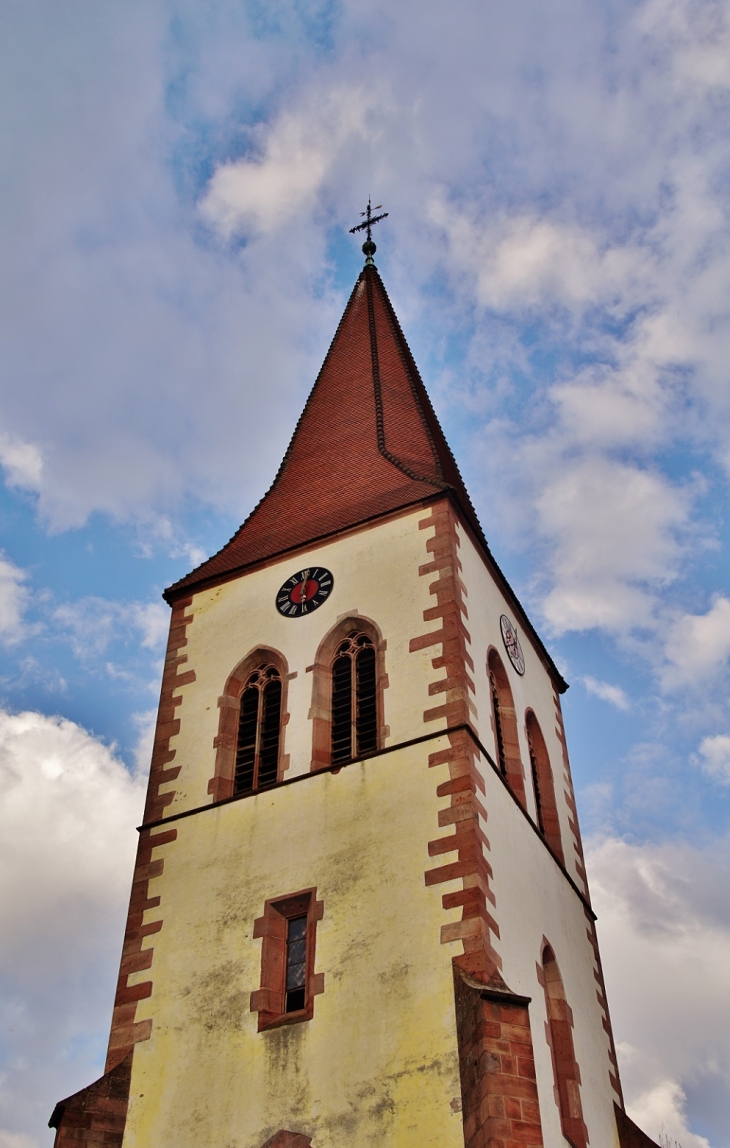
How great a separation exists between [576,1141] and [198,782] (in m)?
6.27

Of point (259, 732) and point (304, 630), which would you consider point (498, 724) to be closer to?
point (304, 630)

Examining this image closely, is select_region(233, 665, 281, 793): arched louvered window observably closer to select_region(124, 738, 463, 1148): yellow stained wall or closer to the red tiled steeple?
select_region(124, 738, 463, 1148): yellow stained wall

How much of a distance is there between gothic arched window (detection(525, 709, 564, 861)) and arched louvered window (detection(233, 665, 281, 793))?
3745 millimetres

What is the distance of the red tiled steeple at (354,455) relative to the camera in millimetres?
20625

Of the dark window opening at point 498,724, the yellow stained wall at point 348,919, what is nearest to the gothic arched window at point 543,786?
the yellow stained wall at point 348,919

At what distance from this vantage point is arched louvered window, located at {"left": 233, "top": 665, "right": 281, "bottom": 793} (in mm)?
17766

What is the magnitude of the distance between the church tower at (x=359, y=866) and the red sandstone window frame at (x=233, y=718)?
0.04 meters

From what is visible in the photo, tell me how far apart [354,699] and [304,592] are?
250cm

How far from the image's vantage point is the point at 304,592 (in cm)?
1964

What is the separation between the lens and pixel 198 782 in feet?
58.9

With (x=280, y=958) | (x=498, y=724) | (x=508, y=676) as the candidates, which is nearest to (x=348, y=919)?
(x=280, y=958)

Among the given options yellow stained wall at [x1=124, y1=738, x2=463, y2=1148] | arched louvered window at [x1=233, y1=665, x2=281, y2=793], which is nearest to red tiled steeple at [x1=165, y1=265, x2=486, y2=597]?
arched louvered window at [x1=233, y1=665, x2=281, y2=793]

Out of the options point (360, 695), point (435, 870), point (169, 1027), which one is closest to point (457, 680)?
point (360, 695)

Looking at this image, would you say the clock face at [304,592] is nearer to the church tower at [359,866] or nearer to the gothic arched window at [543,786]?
the church tower at [359,866]
